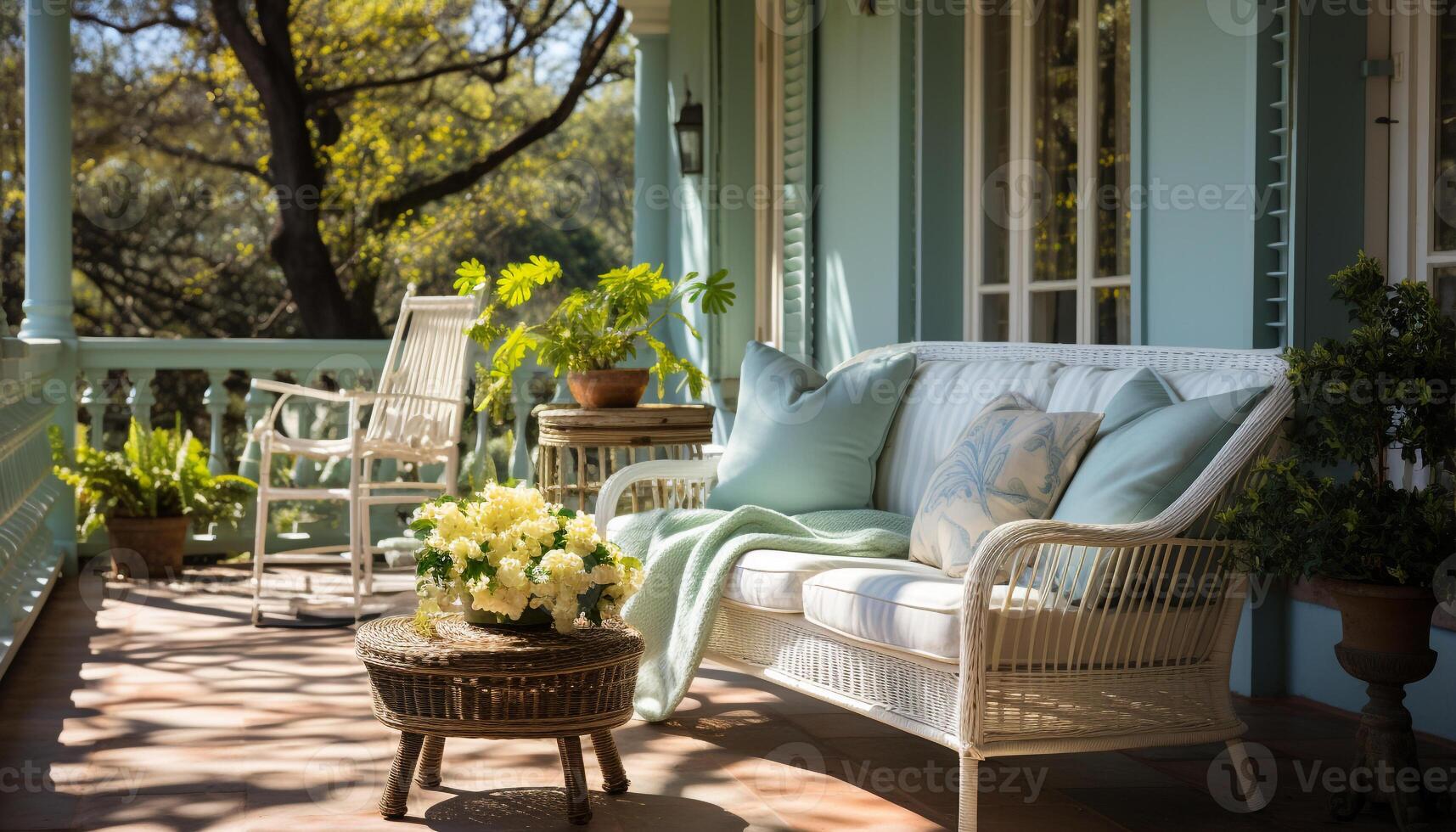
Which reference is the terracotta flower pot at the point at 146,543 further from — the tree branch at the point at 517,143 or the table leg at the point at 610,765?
the tree branch at the point at 517,143

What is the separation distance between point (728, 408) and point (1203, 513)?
11.2ft

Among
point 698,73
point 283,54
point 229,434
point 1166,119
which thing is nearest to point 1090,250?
point 1166,119

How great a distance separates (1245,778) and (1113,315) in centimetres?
152

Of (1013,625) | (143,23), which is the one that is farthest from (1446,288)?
(143,23)

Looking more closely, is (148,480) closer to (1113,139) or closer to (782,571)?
(782,571)

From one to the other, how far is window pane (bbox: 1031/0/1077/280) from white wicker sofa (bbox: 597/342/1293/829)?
111cm

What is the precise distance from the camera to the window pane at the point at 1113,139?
3.78 metres

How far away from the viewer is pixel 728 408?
585 cm

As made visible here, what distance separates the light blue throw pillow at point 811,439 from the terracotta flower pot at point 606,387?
647 millimetres

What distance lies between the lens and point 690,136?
20.2 ft

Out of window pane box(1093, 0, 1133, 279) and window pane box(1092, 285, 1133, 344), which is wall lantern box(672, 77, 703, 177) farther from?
window pane box(1092, 285, 1133, 344)

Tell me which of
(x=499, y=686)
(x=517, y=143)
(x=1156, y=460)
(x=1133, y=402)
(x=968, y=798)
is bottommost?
(x=968, y=798)

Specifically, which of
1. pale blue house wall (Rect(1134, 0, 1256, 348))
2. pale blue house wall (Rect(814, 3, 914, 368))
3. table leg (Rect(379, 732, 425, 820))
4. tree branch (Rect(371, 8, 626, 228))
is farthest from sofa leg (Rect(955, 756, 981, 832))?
tree branch (Rect(371, 8, 626, 228))

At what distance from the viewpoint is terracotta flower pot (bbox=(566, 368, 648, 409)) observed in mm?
4230
